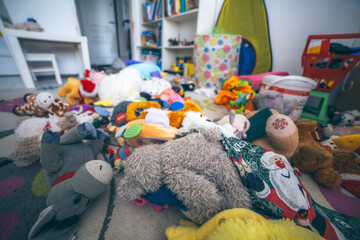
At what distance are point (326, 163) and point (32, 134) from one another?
1273 mm

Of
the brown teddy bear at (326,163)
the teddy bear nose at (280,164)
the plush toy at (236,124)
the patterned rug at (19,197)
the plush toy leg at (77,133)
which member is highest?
the plush toy at (236,124)

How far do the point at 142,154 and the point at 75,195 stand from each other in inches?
8.0

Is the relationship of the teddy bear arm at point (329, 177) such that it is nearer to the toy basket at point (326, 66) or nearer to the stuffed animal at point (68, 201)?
the toy basket at point (326, 66)

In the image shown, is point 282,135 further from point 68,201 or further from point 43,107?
point 43,107

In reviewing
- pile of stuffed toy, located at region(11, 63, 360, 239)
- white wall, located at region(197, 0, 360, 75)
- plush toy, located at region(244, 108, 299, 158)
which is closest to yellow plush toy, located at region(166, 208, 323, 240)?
pile of stuffed toy, located at region(11, 63, 360, 239)

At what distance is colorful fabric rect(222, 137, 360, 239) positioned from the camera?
338mm

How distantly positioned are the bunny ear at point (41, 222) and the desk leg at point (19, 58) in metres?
1.99

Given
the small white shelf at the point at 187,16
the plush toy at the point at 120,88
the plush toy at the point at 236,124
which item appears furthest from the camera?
the small white shelf at the point at 187,16

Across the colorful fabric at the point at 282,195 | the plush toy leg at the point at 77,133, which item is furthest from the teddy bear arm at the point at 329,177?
the plush toy leg at the point at 77,133

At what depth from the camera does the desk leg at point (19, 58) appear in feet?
4.82

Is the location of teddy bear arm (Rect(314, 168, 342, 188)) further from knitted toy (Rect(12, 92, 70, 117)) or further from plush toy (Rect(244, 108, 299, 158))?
knitted toy (Rect(12, 92, 70, 117))

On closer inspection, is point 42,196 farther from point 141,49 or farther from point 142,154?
point 141,49

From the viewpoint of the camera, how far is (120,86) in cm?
103

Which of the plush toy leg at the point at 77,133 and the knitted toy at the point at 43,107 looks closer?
the plush toy leg at the point at 77,133
